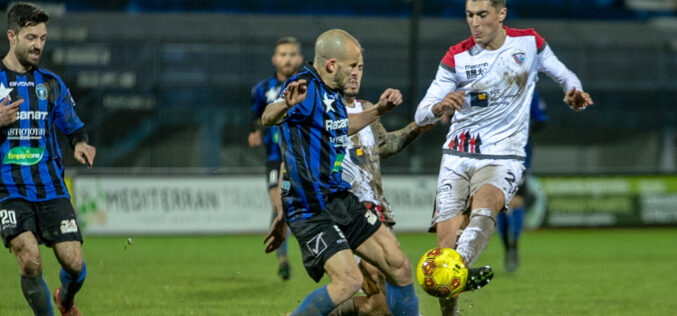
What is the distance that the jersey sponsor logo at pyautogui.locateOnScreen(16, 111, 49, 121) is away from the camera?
228 inches

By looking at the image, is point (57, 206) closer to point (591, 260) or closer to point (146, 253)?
point (146, 253)

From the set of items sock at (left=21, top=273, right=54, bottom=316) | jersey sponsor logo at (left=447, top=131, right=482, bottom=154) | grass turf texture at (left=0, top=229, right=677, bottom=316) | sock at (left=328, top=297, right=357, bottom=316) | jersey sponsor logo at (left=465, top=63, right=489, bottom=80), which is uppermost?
jersey sponsor logo at (left=465, top=63, right=489, bottom=80)

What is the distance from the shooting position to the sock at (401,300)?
5.19m

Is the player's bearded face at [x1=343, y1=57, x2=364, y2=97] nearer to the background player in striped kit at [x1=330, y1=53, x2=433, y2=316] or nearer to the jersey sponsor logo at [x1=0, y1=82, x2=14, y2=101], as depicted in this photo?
the background player in striped kit at [x1=330, y1=53, x2=433, y2=316]

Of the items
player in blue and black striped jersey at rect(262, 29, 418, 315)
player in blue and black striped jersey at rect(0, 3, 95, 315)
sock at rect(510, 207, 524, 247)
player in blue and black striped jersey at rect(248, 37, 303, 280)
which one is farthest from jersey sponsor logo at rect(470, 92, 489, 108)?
sock at rect(510, 207, 524, 247)

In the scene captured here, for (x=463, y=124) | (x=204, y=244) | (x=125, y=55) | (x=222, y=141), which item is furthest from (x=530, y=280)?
(x=125, y=55)

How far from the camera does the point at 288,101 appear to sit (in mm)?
4762

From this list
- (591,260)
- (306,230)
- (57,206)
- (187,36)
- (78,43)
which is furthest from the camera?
(187,36)

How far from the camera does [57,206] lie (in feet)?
19.2

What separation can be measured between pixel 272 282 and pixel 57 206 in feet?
12.4

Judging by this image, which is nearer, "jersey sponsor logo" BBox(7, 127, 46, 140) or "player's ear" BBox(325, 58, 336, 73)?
"player's ear" BBox(325, 58, 336, 73)

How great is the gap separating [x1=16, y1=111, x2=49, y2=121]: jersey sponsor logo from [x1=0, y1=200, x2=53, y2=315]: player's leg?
0.53 m

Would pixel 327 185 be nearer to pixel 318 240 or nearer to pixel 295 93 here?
pixel 318 240

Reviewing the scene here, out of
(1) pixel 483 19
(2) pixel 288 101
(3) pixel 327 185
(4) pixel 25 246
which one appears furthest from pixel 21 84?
(1) pixel 483 19
